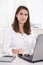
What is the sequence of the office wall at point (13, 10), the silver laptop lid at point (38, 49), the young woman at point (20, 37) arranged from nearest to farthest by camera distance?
the silver laptop lid at point (38, 49) → the young woman at point (20, 37) → the office wall at point (13, 10)

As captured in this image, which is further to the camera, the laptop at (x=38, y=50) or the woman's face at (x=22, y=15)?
the woman's face at (x=22, y=15)

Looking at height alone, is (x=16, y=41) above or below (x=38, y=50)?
below

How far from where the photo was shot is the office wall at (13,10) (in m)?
3.99

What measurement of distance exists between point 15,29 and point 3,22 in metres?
A: 1.69

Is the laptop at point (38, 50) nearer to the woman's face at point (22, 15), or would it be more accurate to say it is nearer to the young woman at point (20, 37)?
the young woman at point (20, 37)

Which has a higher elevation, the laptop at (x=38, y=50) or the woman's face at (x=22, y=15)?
the woman's face at (x=22, y=15)

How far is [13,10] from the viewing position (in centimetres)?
402

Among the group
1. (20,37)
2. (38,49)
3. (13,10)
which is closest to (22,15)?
(20,37)

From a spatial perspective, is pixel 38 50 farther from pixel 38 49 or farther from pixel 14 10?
pixel 14 10

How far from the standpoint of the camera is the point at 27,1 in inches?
157

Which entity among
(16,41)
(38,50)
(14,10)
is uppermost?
(14,10)

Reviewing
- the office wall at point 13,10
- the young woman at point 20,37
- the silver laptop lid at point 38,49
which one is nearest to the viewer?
the silver laptop lid at point 38,49

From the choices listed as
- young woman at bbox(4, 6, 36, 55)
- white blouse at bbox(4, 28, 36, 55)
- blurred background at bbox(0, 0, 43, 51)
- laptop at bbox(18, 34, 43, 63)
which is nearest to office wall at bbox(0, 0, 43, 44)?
blurred background at bbox(0, 0, 43, 51)

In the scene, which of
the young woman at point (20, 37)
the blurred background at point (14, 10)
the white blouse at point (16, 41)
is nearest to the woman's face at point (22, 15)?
the young woman at point (20, 37)
